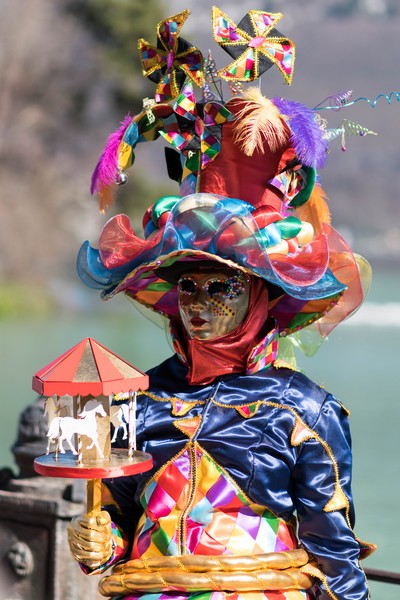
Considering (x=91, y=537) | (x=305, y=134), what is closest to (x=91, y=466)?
(x=91, y=537)

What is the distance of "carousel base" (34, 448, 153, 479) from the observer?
2092mm

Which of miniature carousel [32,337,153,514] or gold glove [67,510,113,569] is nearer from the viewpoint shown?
miniature carousel [32,337,153,514]

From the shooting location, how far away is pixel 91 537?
7.30 ft

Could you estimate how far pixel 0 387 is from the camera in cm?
1338

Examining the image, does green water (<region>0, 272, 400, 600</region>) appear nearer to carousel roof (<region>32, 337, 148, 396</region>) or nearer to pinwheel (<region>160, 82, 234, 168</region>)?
pinwheel (<region>160, 82, 234, 168</region>)

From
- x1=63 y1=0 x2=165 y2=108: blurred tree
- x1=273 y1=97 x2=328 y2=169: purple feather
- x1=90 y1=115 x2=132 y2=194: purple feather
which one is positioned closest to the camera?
x1=273 y1=97 x2=328 y2=169: purple feather

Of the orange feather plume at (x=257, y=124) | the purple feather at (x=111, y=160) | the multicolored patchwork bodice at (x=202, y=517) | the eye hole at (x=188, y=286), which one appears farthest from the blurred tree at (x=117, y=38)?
the multicolored patchwork bodice at (x=202, y=517)

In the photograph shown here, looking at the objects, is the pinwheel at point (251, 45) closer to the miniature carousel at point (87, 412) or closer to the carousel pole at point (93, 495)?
the miniature carousel at point (87, 412)

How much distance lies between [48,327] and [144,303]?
17.8 m

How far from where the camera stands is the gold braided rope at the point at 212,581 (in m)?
2.26

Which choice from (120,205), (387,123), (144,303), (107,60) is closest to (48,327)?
(120,205)

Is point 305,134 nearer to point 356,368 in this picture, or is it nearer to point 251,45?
point 251,45

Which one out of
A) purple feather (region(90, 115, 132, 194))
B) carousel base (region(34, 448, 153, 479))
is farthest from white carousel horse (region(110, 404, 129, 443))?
purple feather (region(90, 115, 132, 194))

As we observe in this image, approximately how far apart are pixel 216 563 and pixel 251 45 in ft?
3.52
